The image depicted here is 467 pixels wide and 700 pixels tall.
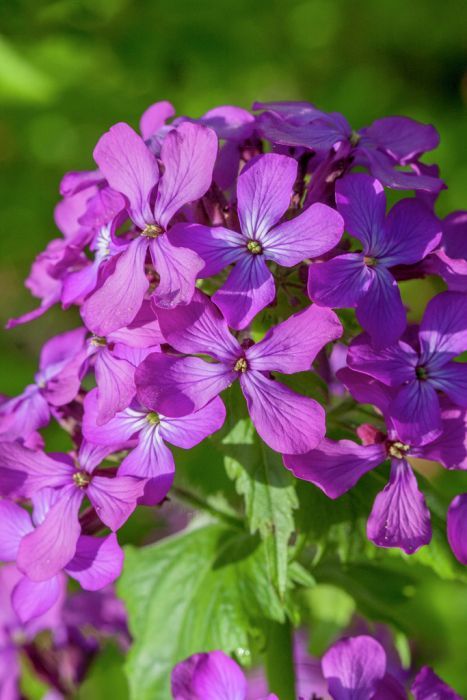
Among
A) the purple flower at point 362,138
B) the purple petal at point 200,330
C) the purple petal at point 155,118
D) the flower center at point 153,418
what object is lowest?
the flower center at point 153,418

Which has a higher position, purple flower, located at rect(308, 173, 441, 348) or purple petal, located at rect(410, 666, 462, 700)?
purple flower, located at rect(308, 173, 441, 348)

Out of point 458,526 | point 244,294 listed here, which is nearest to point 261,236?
point 244,294

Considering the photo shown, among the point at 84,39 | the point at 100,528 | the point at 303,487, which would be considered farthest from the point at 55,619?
the point at 84,39

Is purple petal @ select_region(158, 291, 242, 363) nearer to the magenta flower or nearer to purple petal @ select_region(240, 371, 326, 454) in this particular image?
purple petal @ select_region(240, 371, 326, 454)

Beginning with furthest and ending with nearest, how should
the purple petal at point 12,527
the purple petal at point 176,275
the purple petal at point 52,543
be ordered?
the purple petal at point 12,527 → the purple petal at point 52,543 → the purple petal at point 176,275

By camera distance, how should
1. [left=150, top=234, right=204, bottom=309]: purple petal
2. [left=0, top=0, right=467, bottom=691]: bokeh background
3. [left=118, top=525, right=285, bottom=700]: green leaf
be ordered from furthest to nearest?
[left=0, top=0, right=467, bottom=691]: bokeh background
[left=118, top=525, right=285, bottom=700]: green leaf
[left=150, top=234, right=204, bottom=309]: purple petal

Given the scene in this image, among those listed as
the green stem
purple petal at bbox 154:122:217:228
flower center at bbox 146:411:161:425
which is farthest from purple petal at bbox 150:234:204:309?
the green stem

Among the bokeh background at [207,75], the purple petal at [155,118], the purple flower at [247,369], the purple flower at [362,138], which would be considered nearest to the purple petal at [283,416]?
the purple flower at [247,369]

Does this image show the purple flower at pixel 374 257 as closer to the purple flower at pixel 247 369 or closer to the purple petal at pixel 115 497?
the purple flower at pixel 247 369

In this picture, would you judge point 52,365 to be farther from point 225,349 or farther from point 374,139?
point 374,139
